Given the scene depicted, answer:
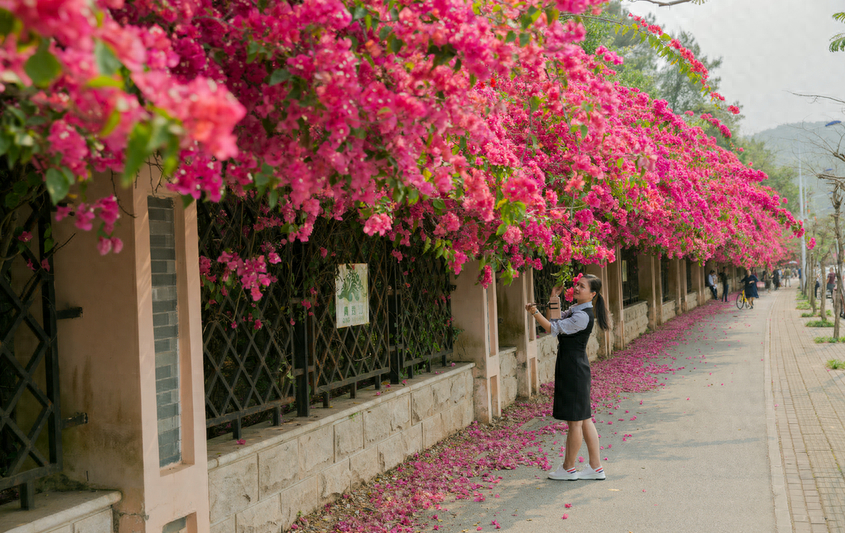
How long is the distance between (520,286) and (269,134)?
25.2 feet

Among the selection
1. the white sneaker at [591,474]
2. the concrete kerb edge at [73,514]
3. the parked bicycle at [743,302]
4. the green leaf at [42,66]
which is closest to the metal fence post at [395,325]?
the white sneaker at [591,474]

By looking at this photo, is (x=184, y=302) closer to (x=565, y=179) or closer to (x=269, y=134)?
(x=269, y=134)

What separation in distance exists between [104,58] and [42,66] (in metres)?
0.16

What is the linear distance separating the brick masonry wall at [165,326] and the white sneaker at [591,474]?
12.1 feet

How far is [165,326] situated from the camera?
12.9ft

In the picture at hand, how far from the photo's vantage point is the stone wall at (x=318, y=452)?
172 inches

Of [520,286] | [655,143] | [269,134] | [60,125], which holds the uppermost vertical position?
[655,143]

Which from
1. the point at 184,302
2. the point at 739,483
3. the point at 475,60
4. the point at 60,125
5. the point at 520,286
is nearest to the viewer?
the point at 60,125

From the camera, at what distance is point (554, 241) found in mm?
7344

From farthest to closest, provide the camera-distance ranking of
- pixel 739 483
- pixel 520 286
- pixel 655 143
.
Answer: pixel 655 143 < pixel 520 286 < pixel 739 483

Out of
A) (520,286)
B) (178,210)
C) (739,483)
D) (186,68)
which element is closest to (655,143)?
(520,286)

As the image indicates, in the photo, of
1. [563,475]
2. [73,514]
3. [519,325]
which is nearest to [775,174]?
[519,325]

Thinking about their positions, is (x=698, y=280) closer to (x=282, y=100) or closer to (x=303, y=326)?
(x=303, y=326)

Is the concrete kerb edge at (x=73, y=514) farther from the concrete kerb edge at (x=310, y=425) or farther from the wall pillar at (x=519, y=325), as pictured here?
the wall pillar at (x=519, y=325)
